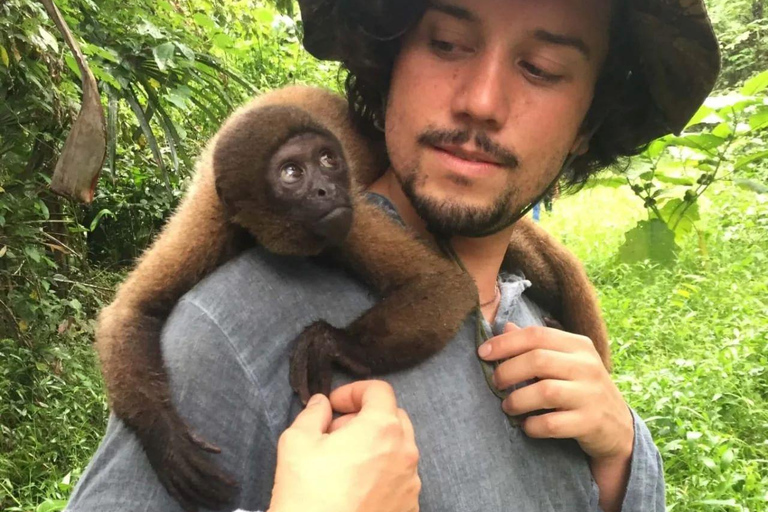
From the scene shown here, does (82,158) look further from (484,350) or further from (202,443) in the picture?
(484,350)

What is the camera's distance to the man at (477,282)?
118 centimetres

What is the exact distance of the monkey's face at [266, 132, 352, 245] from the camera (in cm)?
162

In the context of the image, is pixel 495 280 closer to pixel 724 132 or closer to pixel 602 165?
pixel 602 165

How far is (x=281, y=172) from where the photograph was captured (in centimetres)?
172

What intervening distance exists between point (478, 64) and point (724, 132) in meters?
3.33

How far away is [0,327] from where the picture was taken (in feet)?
11.5

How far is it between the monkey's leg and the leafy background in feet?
3.50

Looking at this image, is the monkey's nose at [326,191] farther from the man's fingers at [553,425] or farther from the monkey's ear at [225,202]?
the man's fingers at [553,425]

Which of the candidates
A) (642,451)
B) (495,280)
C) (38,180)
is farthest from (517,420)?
(38,180)

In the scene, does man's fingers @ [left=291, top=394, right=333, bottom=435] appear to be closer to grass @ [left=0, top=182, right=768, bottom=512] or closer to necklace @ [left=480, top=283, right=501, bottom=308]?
necklace @ [left=480, top=283, right=501, bottom=308]

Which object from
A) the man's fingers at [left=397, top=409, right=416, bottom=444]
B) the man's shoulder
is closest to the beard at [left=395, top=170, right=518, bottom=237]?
the man's shoulder

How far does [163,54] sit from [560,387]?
218 cm

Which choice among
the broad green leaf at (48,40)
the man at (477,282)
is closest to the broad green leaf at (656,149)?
the man at (477,282)

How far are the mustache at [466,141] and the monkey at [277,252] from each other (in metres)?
0.26
